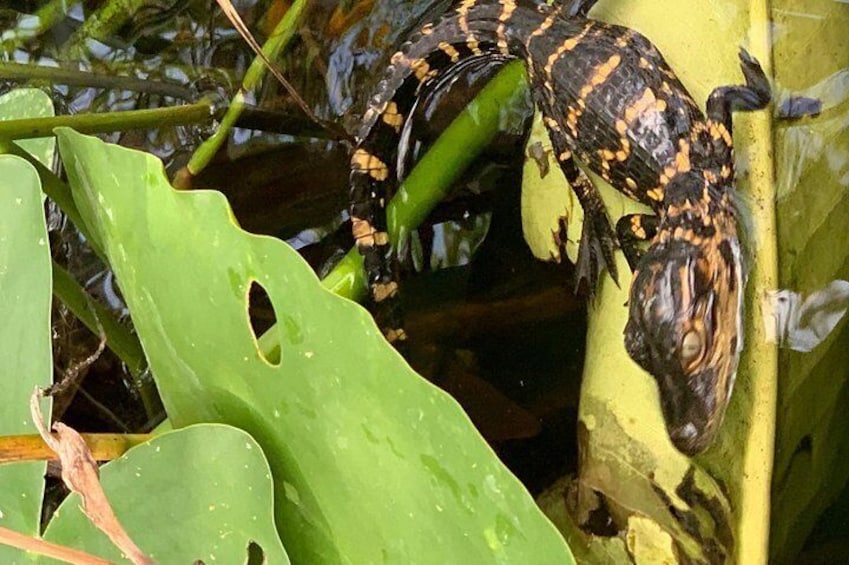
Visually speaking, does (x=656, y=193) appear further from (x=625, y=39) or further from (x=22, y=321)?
(x=22, y=321)

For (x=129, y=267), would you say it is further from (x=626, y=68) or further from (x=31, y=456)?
(x=626, y=68)

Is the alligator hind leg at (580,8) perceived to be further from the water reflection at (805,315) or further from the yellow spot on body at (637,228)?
the water reflection at (805,315)

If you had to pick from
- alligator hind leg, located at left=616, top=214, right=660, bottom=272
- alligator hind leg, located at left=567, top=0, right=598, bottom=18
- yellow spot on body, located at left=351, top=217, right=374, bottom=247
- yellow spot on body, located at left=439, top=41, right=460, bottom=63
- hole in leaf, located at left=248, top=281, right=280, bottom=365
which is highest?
alligator hind leg, located at left=567, top=0, right=598, bottom=18

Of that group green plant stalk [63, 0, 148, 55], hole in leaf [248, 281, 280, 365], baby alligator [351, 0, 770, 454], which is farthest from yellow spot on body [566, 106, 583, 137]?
green plant stalk [63, 0, 148, 55]

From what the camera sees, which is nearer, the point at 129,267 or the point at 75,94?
the point at 129,267

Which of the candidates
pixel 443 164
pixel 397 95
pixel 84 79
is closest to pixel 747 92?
pixel 443 164

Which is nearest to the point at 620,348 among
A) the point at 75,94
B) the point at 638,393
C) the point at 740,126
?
the point at 638,393

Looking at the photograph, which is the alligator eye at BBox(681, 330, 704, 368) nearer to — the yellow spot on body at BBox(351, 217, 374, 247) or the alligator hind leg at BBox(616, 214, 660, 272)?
the alligator hind leg at BBox(616, 214, 660, 272)
